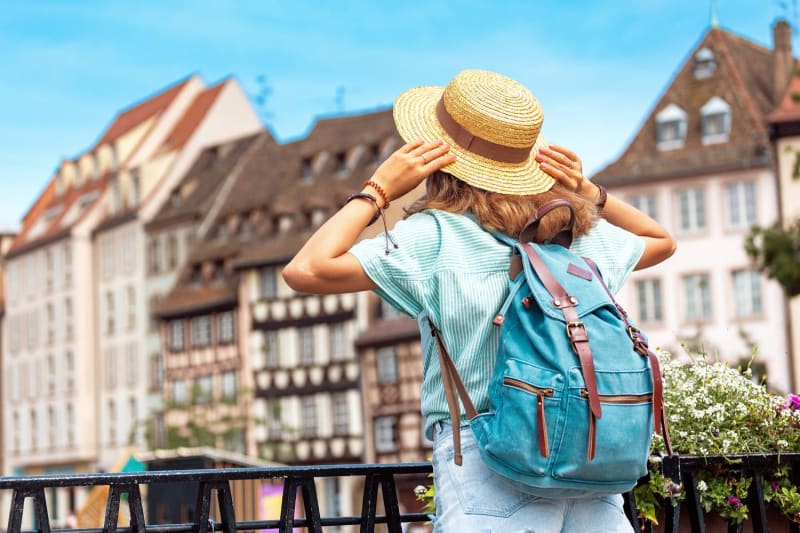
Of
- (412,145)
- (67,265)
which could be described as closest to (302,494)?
(412,145)

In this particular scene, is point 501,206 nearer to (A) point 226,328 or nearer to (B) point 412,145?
(B) point 412,145

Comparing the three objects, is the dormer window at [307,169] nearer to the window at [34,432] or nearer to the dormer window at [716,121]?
the dormer window at [716,121]

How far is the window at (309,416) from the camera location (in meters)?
45.6

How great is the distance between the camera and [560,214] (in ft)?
10.7

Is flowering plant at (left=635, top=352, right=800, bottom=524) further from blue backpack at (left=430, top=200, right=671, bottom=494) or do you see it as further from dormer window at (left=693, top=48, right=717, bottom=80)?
dormer window at (left=693, top=48, right=717, bottom=80)

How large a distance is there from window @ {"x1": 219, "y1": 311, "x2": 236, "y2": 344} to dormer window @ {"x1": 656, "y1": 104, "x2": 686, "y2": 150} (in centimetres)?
1513

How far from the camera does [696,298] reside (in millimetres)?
43562

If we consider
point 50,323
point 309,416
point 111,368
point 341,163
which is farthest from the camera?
point 50,323

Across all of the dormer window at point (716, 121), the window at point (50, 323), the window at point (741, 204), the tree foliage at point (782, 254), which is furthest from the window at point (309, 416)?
the tree foliage at point (782, 254)

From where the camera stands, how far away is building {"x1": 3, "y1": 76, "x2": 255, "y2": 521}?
55.8 metres

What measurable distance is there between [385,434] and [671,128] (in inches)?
486

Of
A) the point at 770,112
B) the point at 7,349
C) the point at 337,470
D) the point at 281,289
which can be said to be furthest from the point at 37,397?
the point at 337,470

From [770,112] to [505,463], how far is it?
42.9m

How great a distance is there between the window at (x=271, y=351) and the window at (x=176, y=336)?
522 cm
